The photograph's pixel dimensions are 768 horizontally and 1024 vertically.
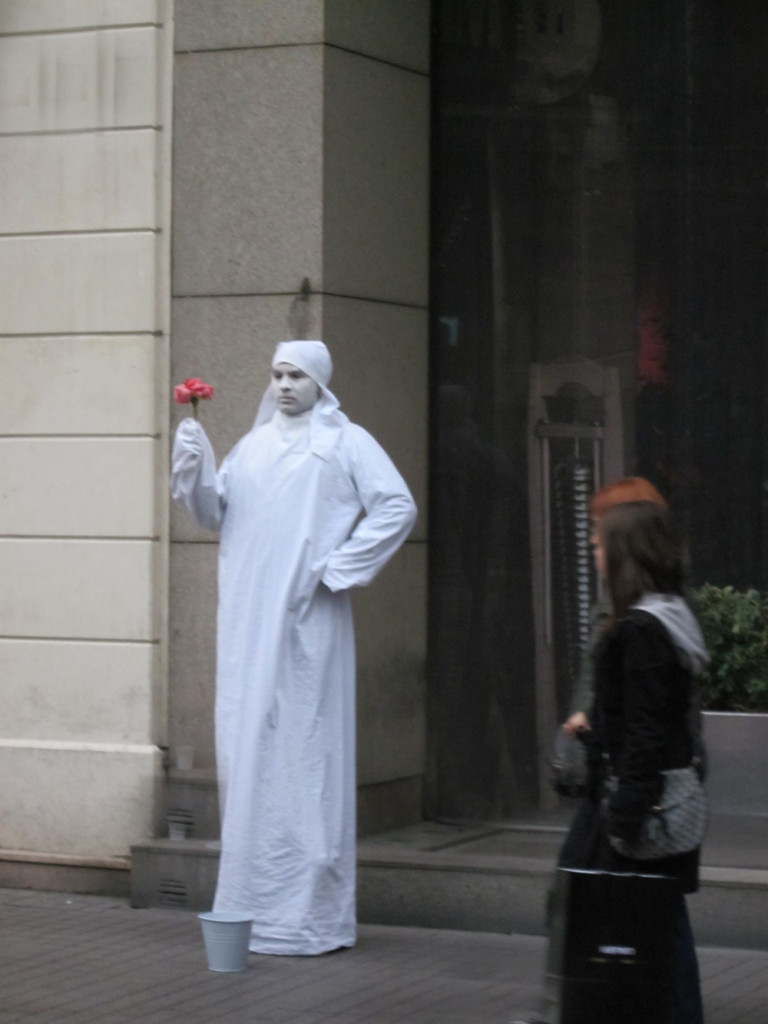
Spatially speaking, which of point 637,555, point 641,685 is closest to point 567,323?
point 637,555

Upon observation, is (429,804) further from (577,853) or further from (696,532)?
(577,853)

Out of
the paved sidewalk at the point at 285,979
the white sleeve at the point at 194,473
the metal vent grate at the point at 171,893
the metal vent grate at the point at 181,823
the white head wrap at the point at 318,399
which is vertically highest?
the white head wrap at the point at 318,399

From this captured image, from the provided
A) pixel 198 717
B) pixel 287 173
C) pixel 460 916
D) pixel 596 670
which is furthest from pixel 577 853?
pixel 287 173

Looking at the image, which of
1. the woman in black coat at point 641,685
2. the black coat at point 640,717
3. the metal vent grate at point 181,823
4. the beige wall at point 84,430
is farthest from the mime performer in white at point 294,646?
the black coat at point 640,717

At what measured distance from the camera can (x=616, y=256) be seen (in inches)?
328

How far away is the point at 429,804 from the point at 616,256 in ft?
8.83

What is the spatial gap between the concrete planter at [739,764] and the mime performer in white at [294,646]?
158 centimetres

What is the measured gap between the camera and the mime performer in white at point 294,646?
675 cm

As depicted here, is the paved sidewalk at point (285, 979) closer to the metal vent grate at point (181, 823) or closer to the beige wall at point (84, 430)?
the metal vent grate at point (181, 823)

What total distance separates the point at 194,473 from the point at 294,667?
0.82 metres

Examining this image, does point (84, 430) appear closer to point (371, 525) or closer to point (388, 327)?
point (388, 327)

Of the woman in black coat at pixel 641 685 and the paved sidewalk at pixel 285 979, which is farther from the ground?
the woman in black coat at pixel 641 685

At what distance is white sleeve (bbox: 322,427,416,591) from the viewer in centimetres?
677

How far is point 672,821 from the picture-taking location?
466cm
